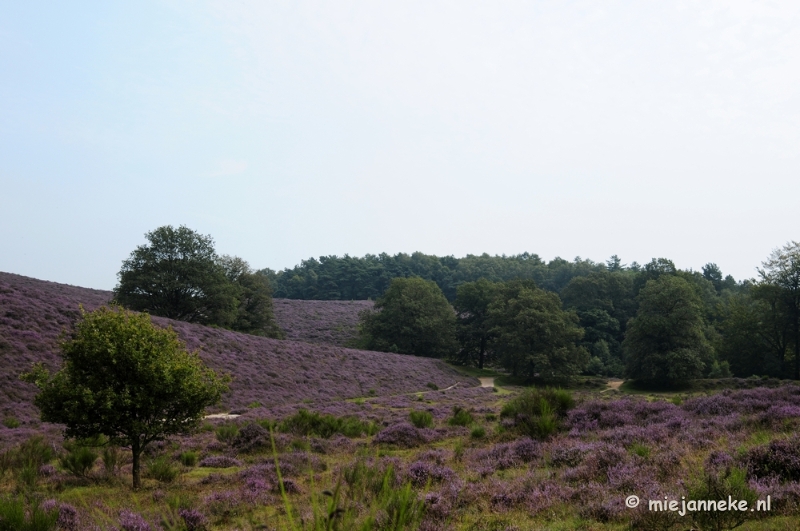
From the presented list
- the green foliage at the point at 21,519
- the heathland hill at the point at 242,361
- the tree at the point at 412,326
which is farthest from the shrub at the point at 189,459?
the tree at the point at 412,326

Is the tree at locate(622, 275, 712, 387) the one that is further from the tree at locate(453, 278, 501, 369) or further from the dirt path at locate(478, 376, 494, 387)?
the tree at locate(453, 278, 501, 369)

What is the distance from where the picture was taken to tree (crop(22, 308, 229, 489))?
389 inches

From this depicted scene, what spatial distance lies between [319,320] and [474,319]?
22.6 meters

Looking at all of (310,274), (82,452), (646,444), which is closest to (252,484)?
(82,452)

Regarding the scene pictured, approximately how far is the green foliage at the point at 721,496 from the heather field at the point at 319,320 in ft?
178

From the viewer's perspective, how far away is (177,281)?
44000 millimetres

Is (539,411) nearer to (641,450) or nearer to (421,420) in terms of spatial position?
(421,420)

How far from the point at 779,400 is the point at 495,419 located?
29.4 feet

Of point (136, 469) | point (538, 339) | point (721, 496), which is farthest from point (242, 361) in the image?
point (721, 496)

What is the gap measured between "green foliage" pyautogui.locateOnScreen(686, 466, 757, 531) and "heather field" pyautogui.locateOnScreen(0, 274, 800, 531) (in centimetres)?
2

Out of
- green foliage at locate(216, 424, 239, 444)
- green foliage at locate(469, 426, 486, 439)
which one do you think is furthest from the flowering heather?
green foliage at locate(469, 426, 486, 439)

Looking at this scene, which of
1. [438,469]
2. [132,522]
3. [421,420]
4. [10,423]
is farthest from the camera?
[421,420]

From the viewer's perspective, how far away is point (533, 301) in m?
52.5

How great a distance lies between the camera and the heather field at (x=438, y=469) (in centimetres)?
575
